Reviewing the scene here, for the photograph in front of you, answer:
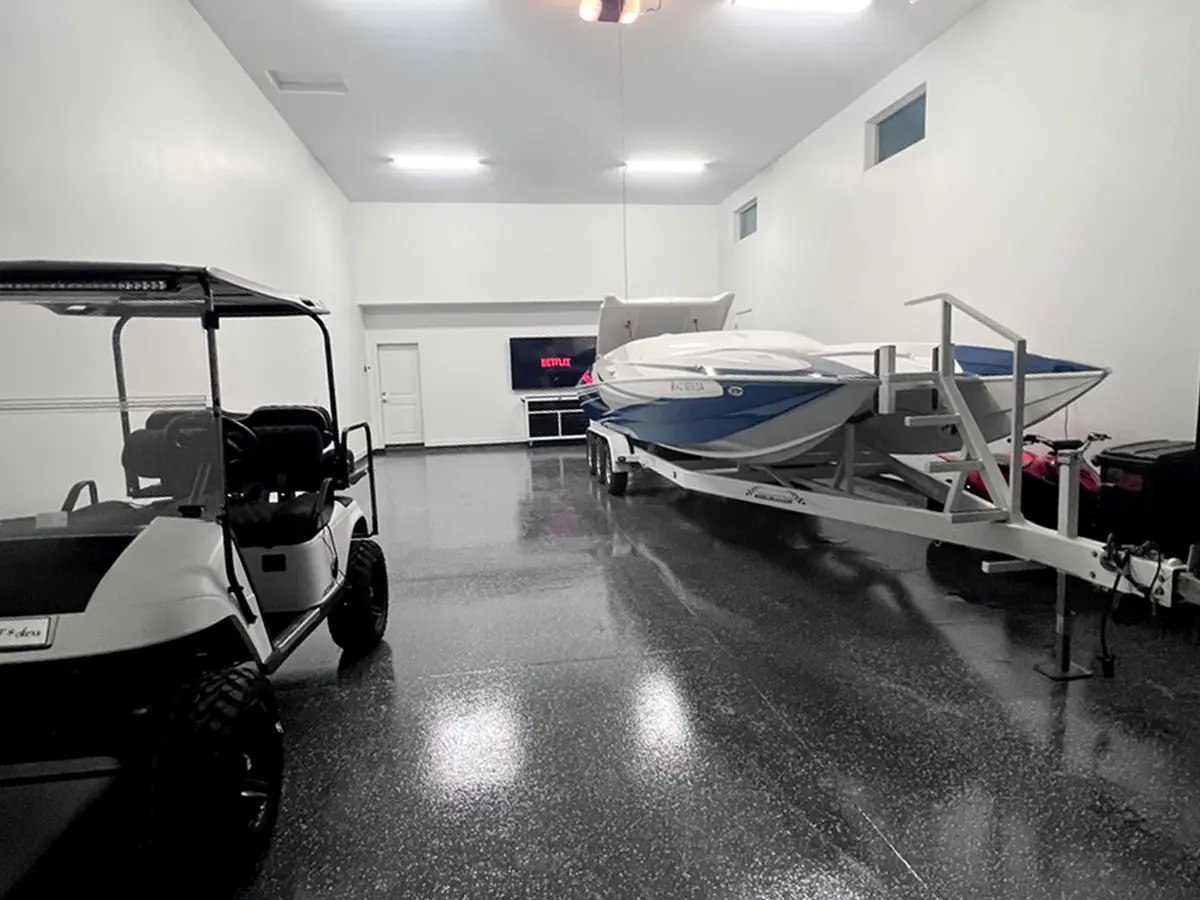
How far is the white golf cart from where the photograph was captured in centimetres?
154

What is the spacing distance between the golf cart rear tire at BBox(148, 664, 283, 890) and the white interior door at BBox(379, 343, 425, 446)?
10120 millimetres

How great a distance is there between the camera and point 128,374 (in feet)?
12.1

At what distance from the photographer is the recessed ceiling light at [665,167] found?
9.17 m

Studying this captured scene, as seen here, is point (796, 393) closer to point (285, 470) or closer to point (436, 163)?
point (285, 470)

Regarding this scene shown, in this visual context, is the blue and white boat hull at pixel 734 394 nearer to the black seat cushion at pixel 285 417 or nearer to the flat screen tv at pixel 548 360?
the black seat cushion at pixel 285 417

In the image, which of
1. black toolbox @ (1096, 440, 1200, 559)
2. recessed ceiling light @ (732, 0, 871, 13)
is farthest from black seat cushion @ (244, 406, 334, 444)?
recessed ceiling light @ (732, 0, 871, 13)

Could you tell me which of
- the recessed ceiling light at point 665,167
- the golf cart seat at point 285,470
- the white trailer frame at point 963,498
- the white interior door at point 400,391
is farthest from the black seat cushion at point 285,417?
the white interior door at point 400,391

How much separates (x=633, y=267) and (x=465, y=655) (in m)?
9.65

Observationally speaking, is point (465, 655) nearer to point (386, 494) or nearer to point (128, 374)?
point (128, 374)

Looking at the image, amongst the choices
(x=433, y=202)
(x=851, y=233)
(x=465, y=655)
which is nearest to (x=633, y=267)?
(x=433, y=202)

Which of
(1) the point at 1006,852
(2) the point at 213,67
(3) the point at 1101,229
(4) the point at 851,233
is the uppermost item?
(2) the point at 213,67

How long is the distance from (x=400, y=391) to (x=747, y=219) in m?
6.47

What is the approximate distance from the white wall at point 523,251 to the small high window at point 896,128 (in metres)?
4.92

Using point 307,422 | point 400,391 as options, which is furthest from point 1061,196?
point 400,391
